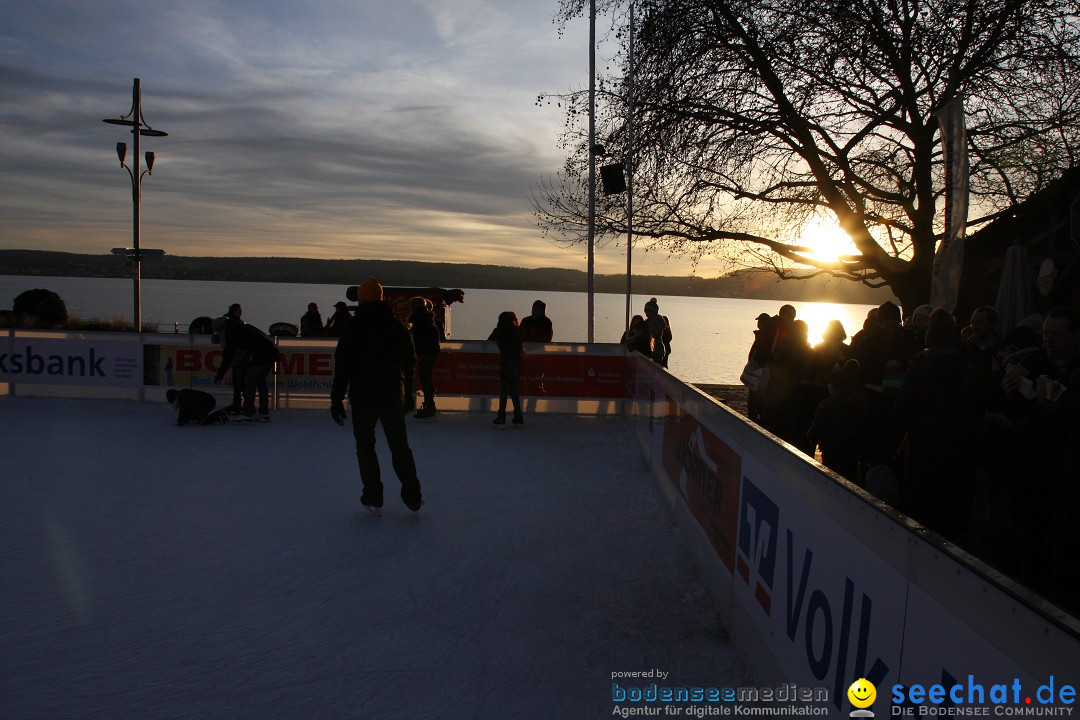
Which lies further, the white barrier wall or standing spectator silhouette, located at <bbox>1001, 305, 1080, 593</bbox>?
standing spectator silhouette, located at <bbox>1001, 305, 1080, 593</bbox>

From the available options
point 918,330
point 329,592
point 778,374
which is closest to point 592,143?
point 778,374

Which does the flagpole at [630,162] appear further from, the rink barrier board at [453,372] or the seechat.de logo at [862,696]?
the seechat.de logo at [862,696]

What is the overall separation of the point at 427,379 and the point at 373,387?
18.6 feet

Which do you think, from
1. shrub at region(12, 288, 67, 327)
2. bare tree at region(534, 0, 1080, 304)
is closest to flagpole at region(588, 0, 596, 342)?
bare tree at region(534, 0, 1080, 304)

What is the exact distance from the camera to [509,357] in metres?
11.3

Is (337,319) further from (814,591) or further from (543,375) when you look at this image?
(814,591)

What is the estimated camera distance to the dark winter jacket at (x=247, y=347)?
35.3ft

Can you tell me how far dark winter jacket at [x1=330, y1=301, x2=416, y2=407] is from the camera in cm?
626

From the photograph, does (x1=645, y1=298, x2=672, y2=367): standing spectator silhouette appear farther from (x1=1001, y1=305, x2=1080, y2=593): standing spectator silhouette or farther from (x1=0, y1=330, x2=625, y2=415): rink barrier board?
(x1=1001, y1=305, x2=1080, y2=593): standing spectator silhouette

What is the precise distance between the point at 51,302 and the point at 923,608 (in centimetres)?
3213

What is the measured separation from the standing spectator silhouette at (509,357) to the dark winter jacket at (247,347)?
11.3 ft

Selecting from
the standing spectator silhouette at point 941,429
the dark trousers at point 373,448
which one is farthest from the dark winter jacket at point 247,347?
the standing spectator silhouette at point 941,429

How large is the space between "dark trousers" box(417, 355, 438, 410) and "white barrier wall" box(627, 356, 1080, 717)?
282 inches

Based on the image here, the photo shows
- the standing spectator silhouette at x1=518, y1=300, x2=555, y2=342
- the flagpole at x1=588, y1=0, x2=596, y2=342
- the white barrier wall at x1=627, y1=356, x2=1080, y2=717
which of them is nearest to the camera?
the white barrier wall at x1=627, y1=356, x2=1080, y2=717
